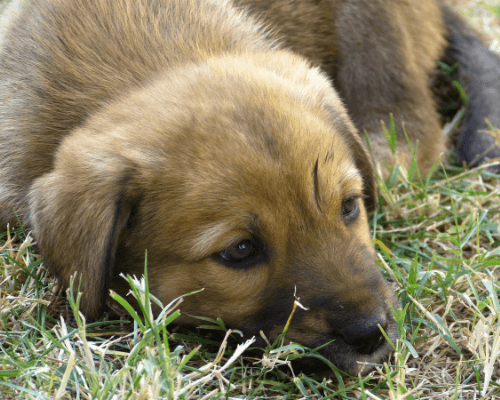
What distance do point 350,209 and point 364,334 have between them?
0.64 metres

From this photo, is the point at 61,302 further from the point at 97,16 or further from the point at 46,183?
the point at 97,16

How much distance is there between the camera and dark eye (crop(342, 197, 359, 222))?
2792 mm

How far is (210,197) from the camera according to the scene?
248 centimetres

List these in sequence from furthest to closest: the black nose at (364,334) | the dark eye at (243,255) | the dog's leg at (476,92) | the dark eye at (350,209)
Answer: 1. the dog's leg at (476,92)
2. the dark eye at (350,209)
3. the dark eye at (243,255)
4. the black nose at (364,334)

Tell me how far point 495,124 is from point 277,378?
9.07 ft

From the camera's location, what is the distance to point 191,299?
2.67 m

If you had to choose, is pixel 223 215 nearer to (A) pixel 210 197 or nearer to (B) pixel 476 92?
(A) pixel 210 197

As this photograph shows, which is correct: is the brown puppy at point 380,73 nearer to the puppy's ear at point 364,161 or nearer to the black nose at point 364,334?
the puppy's ear at point 364,161

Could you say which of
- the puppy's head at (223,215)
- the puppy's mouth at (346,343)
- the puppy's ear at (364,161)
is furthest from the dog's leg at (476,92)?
the puppy's mouth at (346,343)

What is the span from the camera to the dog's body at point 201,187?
2486mm

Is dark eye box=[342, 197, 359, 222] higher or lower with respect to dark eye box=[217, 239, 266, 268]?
higher

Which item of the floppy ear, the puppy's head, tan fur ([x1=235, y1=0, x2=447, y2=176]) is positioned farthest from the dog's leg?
the puppy's head

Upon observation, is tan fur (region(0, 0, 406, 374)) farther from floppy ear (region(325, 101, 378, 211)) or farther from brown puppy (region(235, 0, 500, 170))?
brown puppy (region(235, 0, 500, 170))

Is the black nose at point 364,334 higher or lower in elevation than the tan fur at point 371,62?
lower
